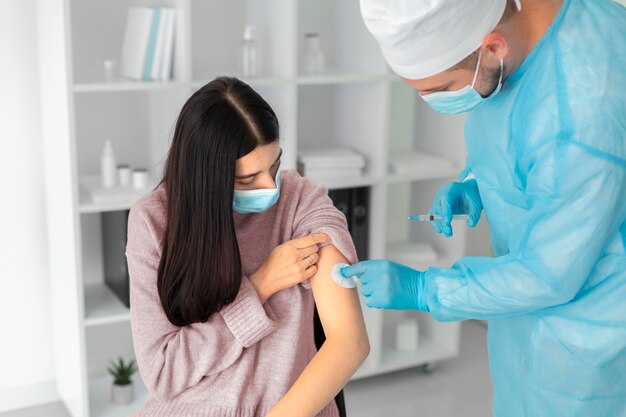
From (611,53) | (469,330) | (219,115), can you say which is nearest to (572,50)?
(611,53)

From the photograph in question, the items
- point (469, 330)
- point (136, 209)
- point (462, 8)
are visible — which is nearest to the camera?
point (462, 8)

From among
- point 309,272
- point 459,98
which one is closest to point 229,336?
point 309,272

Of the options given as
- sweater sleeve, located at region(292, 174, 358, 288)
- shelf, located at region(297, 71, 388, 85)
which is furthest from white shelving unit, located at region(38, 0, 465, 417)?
sweater sleeve, located at region(292, 174, 358, 288)

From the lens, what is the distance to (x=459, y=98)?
147 cm

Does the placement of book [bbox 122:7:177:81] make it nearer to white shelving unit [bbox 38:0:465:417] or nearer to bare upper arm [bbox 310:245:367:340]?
white shelving unit [bbox 38:0:465:417]

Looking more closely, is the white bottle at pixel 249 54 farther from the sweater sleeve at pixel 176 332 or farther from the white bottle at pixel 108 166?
the sweater sleeve at pixel 176 332

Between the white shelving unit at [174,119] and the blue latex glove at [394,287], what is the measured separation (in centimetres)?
130

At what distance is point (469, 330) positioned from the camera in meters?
4.02

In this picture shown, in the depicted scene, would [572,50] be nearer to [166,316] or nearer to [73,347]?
[166,316]

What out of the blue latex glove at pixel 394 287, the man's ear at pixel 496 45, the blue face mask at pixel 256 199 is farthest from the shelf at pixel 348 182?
the man's ear at pixel 496 45

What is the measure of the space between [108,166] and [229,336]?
4.01ft

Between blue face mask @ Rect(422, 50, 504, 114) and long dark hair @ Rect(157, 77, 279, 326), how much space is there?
1.21 feet

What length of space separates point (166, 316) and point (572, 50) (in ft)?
2.99

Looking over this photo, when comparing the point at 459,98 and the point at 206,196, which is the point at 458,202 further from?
the point at 206,196
